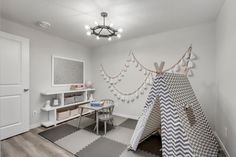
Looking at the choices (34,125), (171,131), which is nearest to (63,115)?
(34,125)

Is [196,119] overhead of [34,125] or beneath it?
overhead

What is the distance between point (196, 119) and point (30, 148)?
2.89 meters

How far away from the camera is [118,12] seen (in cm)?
234

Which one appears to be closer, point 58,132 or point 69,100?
point 58,132

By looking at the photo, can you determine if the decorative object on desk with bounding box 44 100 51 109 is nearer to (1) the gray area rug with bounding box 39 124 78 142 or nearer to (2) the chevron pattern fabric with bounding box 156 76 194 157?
(1) the gray area rug with bounding box 39 124 78 142

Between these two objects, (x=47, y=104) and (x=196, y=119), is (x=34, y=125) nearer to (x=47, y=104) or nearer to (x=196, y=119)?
(x=47, y=104)

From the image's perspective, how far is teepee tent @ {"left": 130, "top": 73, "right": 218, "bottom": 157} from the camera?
1.65 meters

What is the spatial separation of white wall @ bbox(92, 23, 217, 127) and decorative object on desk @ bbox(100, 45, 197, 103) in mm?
115

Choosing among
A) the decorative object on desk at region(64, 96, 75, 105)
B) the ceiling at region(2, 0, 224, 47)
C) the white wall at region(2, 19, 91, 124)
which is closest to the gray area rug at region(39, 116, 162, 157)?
the decorative object on desk at region(64, 96, 75, 105)

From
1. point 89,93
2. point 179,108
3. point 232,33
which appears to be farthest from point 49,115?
point 232,33

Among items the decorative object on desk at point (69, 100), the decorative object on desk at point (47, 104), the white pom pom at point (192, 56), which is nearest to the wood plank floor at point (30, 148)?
the decorative object on desk at point (47, 104)

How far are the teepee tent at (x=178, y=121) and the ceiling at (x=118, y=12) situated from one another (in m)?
1.23

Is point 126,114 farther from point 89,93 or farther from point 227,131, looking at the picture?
point 227,131

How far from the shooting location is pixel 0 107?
241cm
